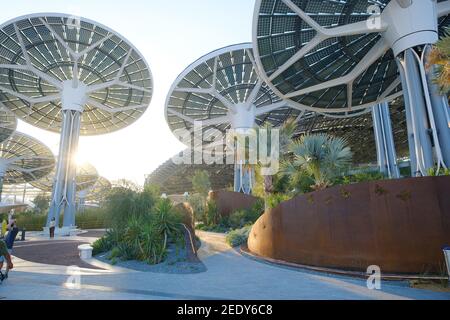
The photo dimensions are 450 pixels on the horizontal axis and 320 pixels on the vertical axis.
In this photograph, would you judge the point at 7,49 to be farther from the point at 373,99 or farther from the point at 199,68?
the point at 373,99

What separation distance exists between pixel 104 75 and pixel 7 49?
30.5 ft

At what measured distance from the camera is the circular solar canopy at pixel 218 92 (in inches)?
1202

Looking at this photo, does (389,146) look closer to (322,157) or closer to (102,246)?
(322,157)

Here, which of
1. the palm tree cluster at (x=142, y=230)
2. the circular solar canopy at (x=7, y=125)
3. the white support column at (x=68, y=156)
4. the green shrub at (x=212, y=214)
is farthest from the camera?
the circular solar canopy at (x=7, y=125)

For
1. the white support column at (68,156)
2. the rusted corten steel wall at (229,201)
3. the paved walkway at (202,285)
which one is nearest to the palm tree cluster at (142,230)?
the paved walkway at (202,285)

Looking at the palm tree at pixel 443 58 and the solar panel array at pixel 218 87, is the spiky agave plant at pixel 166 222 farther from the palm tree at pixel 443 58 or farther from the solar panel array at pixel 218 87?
the solar panel array at pixel 218 87

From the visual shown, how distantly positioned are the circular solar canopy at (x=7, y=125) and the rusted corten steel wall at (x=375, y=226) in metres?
48.0

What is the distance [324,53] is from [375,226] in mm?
16247

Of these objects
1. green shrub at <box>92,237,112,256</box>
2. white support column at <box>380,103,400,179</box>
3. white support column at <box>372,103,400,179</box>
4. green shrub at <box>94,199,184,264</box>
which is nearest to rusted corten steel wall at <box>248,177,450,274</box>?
green shrub at <box>94,199,184,264</box>

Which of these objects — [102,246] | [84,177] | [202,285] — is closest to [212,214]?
[102,246]

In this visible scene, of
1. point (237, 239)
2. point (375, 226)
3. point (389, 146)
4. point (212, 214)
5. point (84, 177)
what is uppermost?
point (389, 146)

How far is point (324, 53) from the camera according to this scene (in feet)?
68.7

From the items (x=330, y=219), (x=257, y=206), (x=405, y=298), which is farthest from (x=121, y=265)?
(x=257, y=206)

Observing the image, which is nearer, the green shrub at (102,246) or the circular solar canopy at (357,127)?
the green shrub at (102,246)
